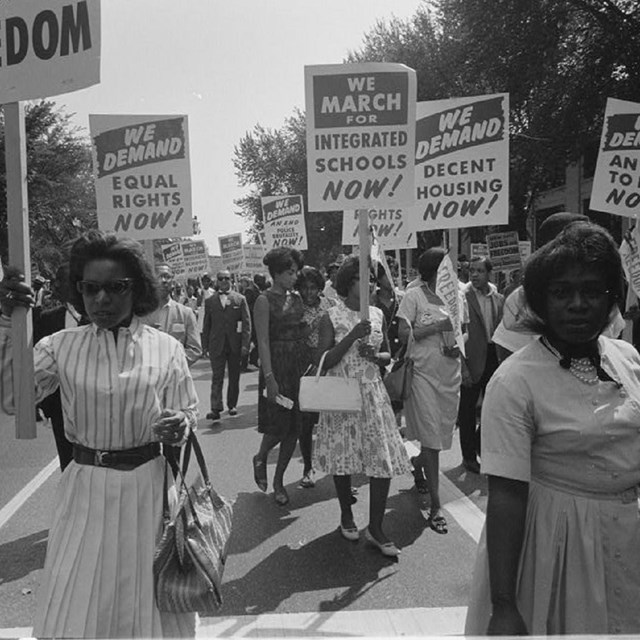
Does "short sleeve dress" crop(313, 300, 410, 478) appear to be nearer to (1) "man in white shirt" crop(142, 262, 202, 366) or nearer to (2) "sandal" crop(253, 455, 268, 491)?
(2) "sandal" crop(253, 455, 268, 491)

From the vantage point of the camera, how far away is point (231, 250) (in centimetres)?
1981

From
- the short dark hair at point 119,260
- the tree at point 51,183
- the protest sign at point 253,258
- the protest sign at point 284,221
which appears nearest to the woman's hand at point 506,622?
the short dark hair at point 119,260

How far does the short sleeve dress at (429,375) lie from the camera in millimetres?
5789

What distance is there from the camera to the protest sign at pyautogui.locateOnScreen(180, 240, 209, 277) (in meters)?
→ 18.3

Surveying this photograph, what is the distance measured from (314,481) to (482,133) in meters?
3.30

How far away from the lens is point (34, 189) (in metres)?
28.9

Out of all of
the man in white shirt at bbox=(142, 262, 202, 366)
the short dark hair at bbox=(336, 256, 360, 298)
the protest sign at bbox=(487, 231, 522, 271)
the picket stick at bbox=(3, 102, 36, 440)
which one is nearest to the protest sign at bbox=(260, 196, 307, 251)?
the protest sign at bbox=(487, 231, 522, 271)

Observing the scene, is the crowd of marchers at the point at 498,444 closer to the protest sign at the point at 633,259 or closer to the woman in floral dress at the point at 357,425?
the woman in floral dress at the point at 357,425

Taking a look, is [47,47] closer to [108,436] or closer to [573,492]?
[108,436]

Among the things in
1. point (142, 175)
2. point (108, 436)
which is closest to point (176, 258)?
point (142, 175)

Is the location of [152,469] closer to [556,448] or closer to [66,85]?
[556,448]

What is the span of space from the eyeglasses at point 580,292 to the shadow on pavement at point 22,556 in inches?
149

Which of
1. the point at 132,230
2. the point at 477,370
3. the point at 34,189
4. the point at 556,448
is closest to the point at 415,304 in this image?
the point at 477,370

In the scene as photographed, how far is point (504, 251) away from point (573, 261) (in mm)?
13410
